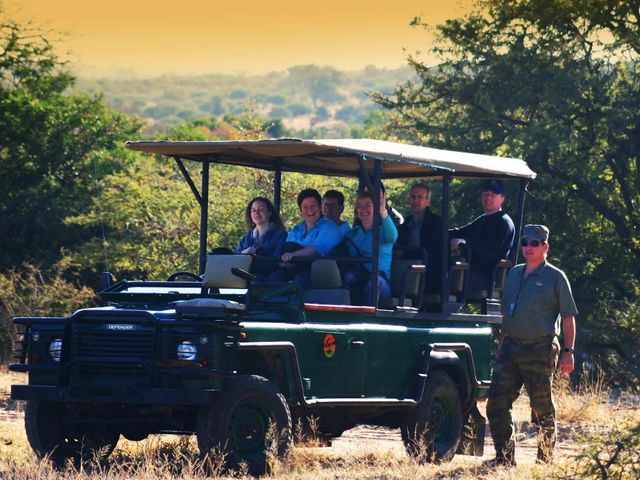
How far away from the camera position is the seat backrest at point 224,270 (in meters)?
10.5

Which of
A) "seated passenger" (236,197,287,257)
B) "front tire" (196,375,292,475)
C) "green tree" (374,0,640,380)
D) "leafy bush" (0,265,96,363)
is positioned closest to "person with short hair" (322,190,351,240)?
"seated passenger" (236,197,287,257)

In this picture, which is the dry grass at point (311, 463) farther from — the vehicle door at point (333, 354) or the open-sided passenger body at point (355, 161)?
the open-sided passenger body at point (355, 161)

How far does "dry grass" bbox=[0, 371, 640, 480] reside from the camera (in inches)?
361

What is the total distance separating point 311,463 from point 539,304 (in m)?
2.05

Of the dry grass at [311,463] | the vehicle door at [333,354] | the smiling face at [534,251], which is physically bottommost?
the dry grass at [311,463]

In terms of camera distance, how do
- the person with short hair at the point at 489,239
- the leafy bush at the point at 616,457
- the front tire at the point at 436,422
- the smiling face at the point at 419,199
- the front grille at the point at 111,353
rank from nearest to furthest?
the leafy bush at the point at 616,457 < the front grille at the point at 111,353 < the front tire at the point at 436,422 < the smiling face at the point at 419,199 < the person with short hair at the point at 489,239

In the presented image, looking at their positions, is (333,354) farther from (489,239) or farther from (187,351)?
(489,239)

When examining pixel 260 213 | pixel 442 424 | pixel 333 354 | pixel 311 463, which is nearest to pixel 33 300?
pixel 260 213

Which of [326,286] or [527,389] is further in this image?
[326,286]

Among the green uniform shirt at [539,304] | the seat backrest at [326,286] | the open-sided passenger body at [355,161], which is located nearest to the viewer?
the green uniform shirt at [539,304]

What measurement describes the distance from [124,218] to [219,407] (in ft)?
56.5

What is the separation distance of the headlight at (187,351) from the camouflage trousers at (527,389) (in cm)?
257

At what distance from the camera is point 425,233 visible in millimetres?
11828

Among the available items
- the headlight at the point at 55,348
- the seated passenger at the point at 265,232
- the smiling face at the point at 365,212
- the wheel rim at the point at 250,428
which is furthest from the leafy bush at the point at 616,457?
the seated passenger at the point at 265,232
